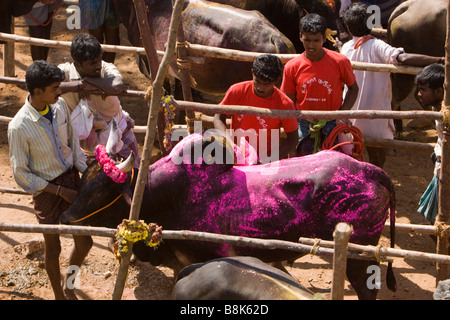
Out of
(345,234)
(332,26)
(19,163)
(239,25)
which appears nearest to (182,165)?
(19,163)

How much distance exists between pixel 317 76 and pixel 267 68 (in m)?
0.65

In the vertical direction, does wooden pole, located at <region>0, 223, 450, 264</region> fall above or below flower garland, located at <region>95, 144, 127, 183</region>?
below

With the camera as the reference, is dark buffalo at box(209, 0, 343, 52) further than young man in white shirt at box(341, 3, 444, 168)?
Yes

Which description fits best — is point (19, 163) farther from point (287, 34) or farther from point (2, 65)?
point (2, 65)

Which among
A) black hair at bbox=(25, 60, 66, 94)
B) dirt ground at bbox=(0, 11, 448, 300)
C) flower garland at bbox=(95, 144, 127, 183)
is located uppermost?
black hair at bbox=(25, 60, 66, 94)

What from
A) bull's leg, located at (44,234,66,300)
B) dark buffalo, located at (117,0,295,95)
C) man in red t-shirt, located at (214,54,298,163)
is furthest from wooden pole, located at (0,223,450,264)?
dark buffalo, located at (117,0,295,95)

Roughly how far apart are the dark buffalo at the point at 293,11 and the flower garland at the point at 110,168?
162 inches

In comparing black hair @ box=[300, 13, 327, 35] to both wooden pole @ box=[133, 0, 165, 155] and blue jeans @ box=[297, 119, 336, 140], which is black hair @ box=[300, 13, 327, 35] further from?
wooden pole @ box=[133, 0, 165, 155]

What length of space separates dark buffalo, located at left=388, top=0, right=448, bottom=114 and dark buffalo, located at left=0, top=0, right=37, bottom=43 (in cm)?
429

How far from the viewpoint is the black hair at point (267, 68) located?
4480 millimetres

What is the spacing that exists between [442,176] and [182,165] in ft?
6.00

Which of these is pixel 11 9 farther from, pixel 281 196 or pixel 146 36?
pixel 281 196

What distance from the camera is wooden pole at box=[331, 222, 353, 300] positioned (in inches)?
118

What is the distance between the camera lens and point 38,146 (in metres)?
4.17
